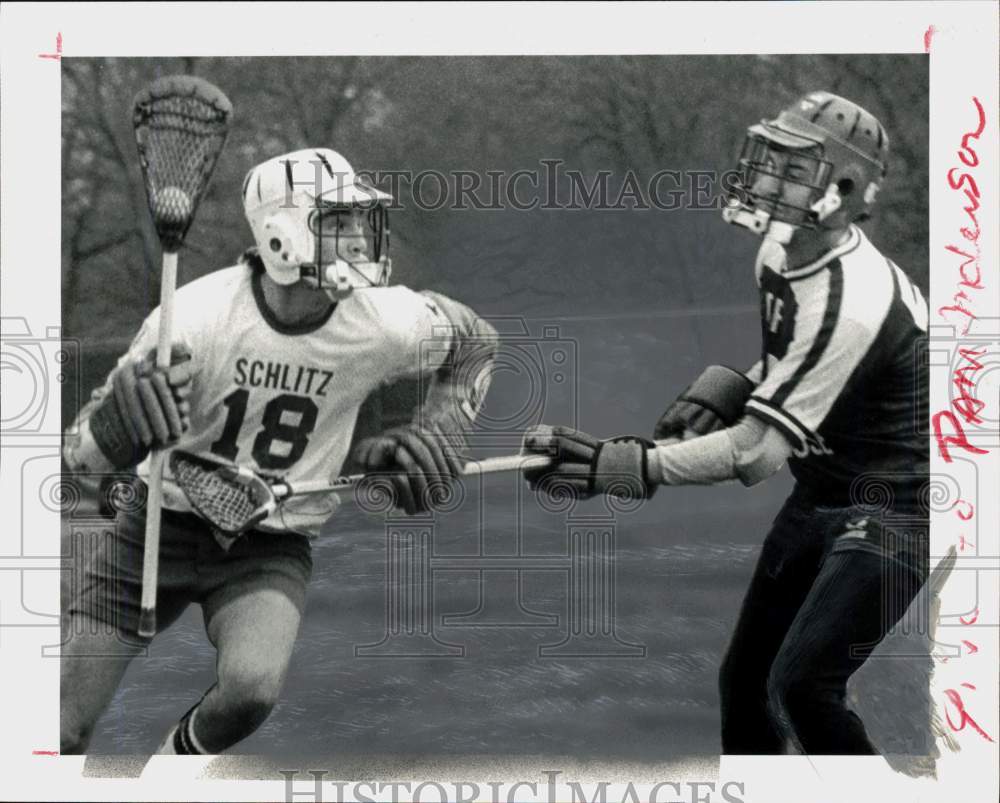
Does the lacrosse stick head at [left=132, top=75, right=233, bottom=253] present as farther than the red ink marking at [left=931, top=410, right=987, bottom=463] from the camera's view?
No

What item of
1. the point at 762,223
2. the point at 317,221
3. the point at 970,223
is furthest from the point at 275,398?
the point at 970,223

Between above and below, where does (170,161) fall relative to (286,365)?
above

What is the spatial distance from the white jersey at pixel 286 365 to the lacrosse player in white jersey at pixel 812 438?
1.78 ft

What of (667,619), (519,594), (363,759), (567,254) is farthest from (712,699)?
(567,254)

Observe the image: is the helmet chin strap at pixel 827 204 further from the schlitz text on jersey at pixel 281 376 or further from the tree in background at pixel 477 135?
the schlitz text on jersey at pixel 281 376

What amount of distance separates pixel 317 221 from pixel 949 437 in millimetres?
2076

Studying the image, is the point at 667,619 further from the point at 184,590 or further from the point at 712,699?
the point at 184,590

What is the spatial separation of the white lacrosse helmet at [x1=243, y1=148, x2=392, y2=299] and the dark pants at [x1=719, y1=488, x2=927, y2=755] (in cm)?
152

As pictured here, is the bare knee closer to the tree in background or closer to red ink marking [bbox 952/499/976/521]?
the tree in background

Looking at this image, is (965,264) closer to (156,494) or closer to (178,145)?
(178,145)

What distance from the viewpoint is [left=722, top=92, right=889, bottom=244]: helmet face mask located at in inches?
211

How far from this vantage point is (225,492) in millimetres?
5395

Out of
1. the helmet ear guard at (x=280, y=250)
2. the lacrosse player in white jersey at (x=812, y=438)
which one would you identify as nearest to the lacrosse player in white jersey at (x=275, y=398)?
the helmet ear guard at (x=280, y=250)
